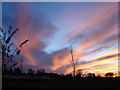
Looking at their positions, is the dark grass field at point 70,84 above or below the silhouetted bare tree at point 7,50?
below

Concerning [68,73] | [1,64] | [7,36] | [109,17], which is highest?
[109,17]

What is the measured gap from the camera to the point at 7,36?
6.74 m

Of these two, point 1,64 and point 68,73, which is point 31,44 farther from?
point 68,73

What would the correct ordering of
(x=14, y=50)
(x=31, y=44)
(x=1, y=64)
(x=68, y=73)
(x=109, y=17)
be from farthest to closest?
(x=68, y=73), (x=31, y=44), (x=14, y=50), (x=1, y=64), (x=109, y=17)

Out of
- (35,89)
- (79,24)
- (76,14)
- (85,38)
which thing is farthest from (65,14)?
(35,89)

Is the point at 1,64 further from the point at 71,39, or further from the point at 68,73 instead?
the point at 68,73

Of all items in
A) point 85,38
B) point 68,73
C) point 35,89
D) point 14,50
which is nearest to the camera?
point 35,89

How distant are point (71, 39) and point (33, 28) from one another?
2912 millimetres

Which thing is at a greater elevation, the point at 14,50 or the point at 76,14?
the point at 76,14

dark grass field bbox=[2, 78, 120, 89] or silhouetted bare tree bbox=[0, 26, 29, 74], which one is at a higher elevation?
silhouetted bare tree bbox=[0, 26, 29, 74]

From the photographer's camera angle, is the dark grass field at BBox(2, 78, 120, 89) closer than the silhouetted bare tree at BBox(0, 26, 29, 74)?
Yes

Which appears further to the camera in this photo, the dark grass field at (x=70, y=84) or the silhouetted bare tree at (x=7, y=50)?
the silhouetted bare tree at (x=7, y=50)

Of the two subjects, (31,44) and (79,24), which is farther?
(31,44)

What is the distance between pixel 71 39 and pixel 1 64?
429cm
